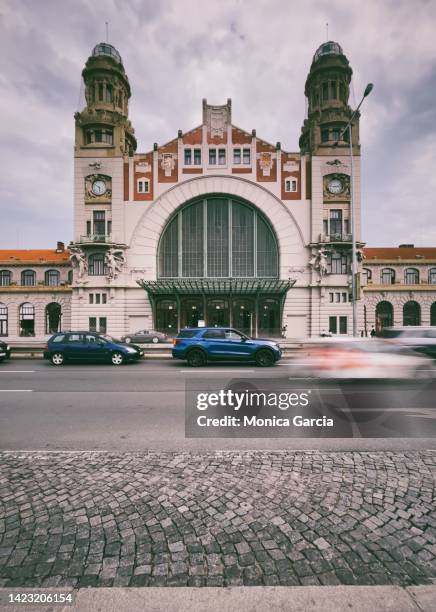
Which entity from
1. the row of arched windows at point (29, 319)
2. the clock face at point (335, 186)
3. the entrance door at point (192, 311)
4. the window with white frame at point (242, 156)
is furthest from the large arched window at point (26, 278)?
the clock face at point (335, 186)

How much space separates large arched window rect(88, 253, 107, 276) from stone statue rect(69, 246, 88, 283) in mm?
514

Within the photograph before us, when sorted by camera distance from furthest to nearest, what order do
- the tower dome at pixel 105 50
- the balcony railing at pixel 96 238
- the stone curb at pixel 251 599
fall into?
1. the tower dome at pixel 105 50
2. the balcony railing at pixel 96 238
3. the stone curb at pixel 251 599

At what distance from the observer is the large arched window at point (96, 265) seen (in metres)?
32.4

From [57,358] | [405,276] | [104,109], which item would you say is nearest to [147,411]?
[57,358]

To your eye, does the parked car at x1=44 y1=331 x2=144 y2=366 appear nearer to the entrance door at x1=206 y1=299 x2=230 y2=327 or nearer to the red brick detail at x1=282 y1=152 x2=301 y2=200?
the entrance door at x1=206 y1=299 x2=230 y2=327

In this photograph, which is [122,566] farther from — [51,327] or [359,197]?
[51,327]

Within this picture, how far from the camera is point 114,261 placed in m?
31.5

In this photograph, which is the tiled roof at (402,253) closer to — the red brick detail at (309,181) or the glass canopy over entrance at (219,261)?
the red brick detail at (309,181)

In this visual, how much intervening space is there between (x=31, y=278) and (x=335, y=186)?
40.5 metres

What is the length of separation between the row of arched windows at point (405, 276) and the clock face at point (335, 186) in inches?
460

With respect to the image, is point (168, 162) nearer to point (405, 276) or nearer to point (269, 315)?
point (269, 315)

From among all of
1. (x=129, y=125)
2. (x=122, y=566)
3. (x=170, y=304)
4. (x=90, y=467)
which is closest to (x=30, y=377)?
(x=90, y=467)

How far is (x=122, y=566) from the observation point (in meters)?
2.28

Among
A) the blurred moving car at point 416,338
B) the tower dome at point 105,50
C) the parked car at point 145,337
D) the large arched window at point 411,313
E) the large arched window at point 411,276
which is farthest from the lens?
the large arched window at point 411,276
